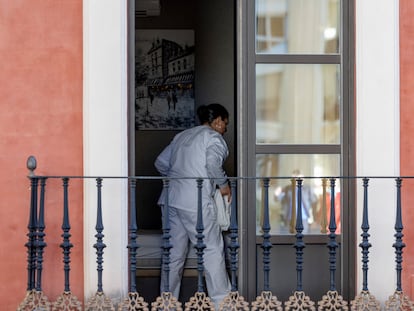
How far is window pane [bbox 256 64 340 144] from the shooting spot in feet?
21.2

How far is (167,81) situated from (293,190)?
11.4 ft

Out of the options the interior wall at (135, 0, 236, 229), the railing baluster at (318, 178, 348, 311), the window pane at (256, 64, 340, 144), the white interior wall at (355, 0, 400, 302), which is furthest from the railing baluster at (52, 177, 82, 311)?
the interior wall at (135, 0, 236, 229)

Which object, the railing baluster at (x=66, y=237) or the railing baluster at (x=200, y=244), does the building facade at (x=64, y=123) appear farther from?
the railing baluster at (x=200, y=244)

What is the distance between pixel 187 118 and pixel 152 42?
0.82 meters

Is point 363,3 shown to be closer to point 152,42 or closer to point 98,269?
point 98,269

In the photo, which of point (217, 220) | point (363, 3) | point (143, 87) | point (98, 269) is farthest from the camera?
point (143, 87)

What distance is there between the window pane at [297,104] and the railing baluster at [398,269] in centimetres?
71

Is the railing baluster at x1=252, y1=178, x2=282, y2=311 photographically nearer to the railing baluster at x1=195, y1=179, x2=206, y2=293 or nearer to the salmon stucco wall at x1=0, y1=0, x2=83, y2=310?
the railing baluster at x1=195, y1=179, x2=206, y2=293

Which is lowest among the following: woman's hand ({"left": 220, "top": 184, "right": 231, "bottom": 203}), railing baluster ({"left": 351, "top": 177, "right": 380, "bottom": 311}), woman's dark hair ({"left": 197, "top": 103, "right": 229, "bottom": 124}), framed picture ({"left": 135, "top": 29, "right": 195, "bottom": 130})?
railing baluster ({"left": 351, "top": 177, "right": 380, "bottom": 311})

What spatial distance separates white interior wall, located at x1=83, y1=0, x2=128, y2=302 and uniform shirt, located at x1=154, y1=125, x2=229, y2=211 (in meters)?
0.94

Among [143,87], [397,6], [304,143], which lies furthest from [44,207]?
[143,87]

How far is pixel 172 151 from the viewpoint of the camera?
7.38 metres

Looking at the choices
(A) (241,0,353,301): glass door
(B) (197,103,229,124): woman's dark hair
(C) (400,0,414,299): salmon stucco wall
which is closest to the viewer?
(C) (400,0,414,299): salmon stucco wall

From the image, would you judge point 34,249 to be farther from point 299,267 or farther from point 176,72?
point 176,72
